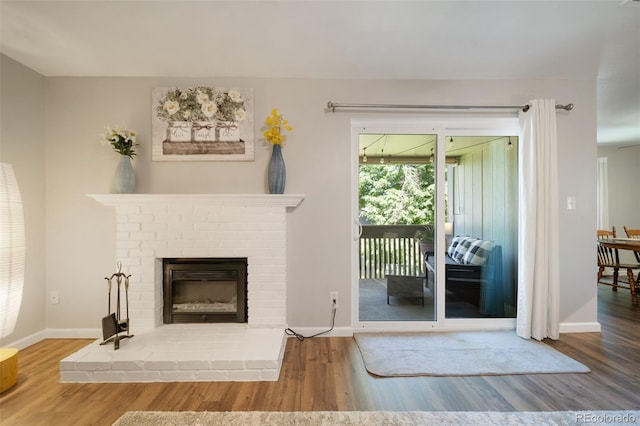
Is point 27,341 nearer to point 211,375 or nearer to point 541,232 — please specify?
point 211,375

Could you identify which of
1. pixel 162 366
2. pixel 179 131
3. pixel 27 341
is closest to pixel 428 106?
pixel 179 131

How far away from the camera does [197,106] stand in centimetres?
259

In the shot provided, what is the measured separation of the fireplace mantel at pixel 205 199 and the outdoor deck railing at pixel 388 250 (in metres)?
0.81

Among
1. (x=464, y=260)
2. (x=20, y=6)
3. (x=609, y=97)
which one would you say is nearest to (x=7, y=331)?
(x=20, y=6)

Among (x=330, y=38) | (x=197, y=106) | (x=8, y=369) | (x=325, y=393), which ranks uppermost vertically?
(x=330, y=38)

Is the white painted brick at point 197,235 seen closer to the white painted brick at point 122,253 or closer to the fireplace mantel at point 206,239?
the fireplace mantel at point 206,239

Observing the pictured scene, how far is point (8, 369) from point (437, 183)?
352cm

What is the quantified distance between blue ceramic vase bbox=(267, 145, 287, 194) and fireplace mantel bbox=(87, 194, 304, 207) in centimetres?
10

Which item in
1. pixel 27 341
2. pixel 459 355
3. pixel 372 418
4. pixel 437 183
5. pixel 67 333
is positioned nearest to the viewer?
pixel 372 418

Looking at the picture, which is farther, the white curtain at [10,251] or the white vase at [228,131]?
the white vase at [228,131]

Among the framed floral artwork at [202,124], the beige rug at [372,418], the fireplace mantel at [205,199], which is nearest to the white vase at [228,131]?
the framed floral artwork at [202,124]

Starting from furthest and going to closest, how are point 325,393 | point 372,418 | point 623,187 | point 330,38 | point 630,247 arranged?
1. point 623,187
2. point 630,247
3. point 330,38
4. point 325,393
5. point 372,418

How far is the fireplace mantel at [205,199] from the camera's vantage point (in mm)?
2414

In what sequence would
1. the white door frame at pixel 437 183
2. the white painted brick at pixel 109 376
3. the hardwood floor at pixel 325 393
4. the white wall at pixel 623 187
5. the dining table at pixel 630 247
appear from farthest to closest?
the white wall at pixel 623 187, the dining table at pixel 630 247, the white door frame at pixel 437 183, the white painted brick at pixel 109 376, the hardwood floor at pixel 325 393
